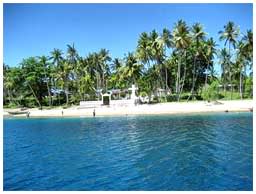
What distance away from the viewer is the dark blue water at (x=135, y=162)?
352 inches

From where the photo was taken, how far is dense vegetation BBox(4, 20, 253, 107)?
41.5 meters

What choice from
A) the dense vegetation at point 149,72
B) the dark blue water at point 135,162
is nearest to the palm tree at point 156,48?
the dense vegetation at point 149,72

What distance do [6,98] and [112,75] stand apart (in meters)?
19.4

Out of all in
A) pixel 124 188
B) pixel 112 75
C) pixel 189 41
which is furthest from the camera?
pixel 112 75

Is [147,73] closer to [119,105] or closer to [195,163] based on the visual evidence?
[119,105]

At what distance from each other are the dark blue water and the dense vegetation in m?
25.7

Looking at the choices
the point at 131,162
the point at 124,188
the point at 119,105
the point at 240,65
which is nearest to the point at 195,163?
the point at 131,162

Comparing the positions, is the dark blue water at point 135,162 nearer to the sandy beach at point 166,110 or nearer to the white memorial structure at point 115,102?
the sandy beach at point 166,110

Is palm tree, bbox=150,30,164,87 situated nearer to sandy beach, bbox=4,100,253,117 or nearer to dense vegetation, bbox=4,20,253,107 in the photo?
dense vegetation, bbox=4,20,253,107

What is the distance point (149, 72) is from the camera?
50031 mm

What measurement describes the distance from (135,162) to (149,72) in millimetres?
39334

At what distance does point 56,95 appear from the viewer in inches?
2147

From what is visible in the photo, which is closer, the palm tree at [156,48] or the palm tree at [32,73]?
the palm tree at [156,48]

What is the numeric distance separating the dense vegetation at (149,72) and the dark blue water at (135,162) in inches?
1013
